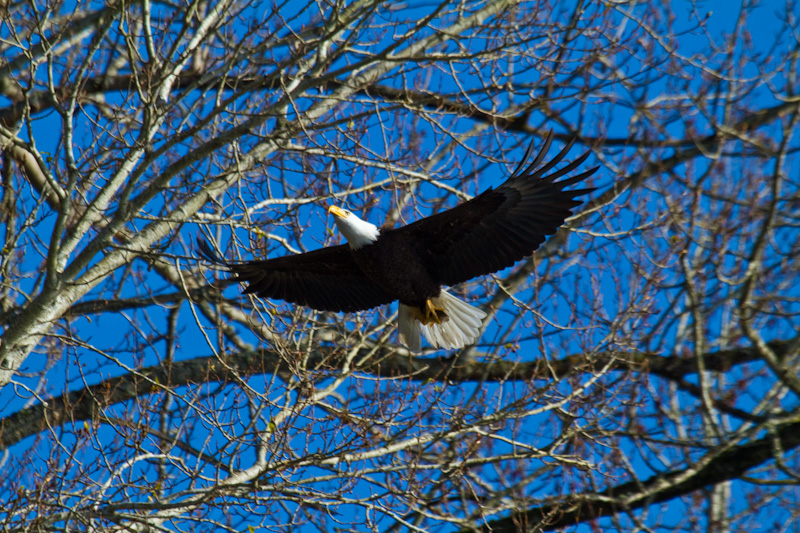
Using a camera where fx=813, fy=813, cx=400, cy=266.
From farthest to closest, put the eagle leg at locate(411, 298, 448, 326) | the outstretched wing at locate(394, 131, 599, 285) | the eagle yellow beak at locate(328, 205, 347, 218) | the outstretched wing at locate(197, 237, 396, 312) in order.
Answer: the eagle leg at locate(411, 298, 448, 326) → the outstretched wing at locate(197, 237, 396, 312) → the eagle yellow beak at locate(328, 205, 347, 218) → the outstretched wing at locate(394, 131, 599, 285)

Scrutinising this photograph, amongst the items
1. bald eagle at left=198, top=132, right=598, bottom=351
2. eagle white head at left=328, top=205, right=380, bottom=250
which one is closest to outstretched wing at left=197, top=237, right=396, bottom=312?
bald eagle at left=198, top=132, right=598, bottom=351

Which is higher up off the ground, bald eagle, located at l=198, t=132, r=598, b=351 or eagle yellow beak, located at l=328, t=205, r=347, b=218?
eagle yellow beak, located at l=328, t=205, r=347, b=218

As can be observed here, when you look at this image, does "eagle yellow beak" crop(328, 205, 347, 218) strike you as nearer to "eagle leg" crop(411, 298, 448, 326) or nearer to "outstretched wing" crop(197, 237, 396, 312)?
"outstretched wing" crop(197, 237, 396, 312)

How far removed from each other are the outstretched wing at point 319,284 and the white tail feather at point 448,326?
33 centimetres

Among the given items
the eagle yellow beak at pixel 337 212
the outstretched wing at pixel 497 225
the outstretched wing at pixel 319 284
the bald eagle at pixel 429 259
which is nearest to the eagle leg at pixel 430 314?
the bald eagle at pixel 429 259

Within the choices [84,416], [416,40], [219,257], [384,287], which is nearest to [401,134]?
[416,40]

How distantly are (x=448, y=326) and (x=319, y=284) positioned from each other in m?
0.89

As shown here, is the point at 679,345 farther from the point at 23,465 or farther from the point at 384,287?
the point at 23,465

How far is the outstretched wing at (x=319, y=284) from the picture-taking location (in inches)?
195

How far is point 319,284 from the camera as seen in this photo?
16.6ft

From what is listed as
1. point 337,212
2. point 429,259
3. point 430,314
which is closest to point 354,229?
point 337,212

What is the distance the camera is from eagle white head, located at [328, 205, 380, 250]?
4480 millimetres

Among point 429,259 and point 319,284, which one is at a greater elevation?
point 319,284

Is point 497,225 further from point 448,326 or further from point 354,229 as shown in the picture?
point 448,326
